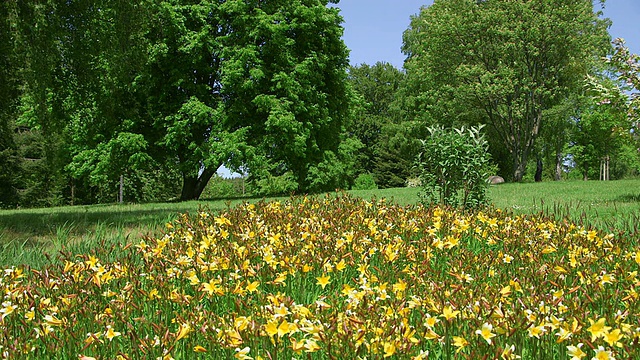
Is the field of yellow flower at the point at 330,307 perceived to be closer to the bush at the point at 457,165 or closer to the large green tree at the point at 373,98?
the bush at the point at 457,165

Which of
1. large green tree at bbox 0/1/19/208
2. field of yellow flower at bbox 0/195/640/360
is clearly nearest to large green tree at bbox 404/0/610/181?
large green tree at bbox 0/1/19/208

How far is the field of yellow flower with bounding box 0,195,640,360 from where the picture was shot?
1908mm

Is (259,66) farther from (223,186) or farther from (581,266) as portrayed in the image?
(223,186)

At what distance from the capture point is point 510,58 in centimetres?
2425

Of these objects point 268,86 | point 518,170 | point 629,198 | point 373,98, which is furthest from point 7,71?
point 373,98

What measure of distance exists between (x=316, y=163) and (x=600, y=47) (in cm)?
1603

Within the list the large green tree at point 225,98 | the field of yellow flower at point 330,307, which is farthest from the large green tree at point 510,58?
the field of yellow flower at point 330,307

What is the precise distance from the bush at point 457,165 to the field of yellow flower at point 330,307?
363 centimetres

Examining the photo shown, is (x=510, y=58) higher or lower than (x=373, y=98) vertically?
lower

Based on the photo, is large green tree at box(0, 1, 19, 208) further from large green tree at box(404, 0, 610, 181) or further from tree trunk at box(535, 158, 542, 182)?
tree trunk at box(535, 158, 542, 182)

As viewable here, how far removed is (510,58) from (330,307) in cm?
2460

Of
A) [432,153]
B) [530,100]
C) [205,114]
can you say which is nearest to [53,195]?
[205,114]

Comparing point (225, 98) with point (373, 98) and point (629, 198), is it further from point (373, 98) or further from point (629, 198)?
point (373, 98)

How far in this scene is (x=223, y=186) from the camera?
48.5m
